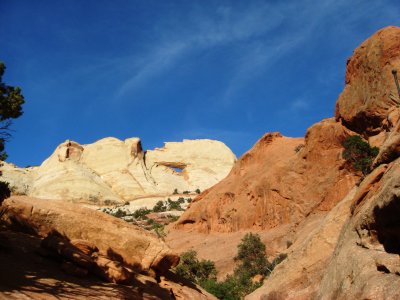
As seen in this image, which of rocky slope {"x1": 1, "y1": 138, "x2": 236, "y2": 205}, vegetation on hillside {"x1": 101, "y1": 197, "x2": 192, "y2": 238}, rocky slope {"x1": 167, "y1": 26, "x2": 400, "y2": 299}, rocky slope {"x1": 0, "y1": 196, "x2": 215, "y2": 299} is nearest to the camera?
rocky slope {"x1": 167, "y1": 26, "x2": 400, "y2": 299}

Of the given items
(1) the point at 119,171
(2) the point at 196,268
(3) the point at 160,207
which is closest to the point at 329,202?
(2) the point at 196,268

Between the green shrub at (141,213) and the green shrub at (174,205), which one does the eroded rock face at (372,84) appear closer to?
the green shrub at (141,213)

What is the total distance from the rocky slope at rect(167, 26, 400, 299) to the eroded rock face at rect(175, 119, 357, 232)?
0.12 meters

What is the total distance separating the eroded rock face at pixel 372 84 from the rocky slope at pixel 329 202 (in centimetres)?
9

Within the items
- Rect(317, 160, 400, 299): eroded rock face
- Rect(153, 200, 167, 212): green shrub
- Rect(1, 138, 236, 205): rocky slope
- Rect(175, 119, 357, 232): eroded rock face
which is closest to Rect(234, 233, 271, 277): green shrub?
Rect(175, 119, 357, 232): eroded rock face

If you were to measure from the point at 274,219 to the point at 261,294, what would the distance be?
30673 millimetres

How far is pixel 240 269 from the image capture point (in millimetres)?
40656

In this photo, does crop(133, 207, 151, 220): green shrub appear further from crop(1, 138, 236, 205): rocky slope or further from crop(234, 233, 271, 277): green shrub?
crop(234, 233, 271, 277): green shrub

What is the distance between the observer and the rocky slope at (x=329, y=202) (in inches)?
443

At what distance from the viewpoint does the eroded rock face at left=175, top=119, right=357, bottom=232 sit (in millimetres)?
44812

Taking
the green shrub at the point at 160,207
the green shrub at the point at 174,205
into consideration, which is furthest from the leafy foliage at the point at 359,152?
the green shrub at the point at 160,207

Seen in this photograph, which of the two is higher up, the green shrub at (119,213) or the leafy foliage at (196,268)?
the green shrub at (119,213)

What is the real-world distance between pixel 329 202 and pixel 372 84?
Answer: 12544 mm

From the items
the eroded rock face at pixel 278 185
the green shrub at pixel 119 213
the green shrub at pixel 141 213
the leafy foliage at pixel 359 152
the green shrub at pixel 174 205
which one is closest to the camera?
the leafy foliage at pixel 359 152
